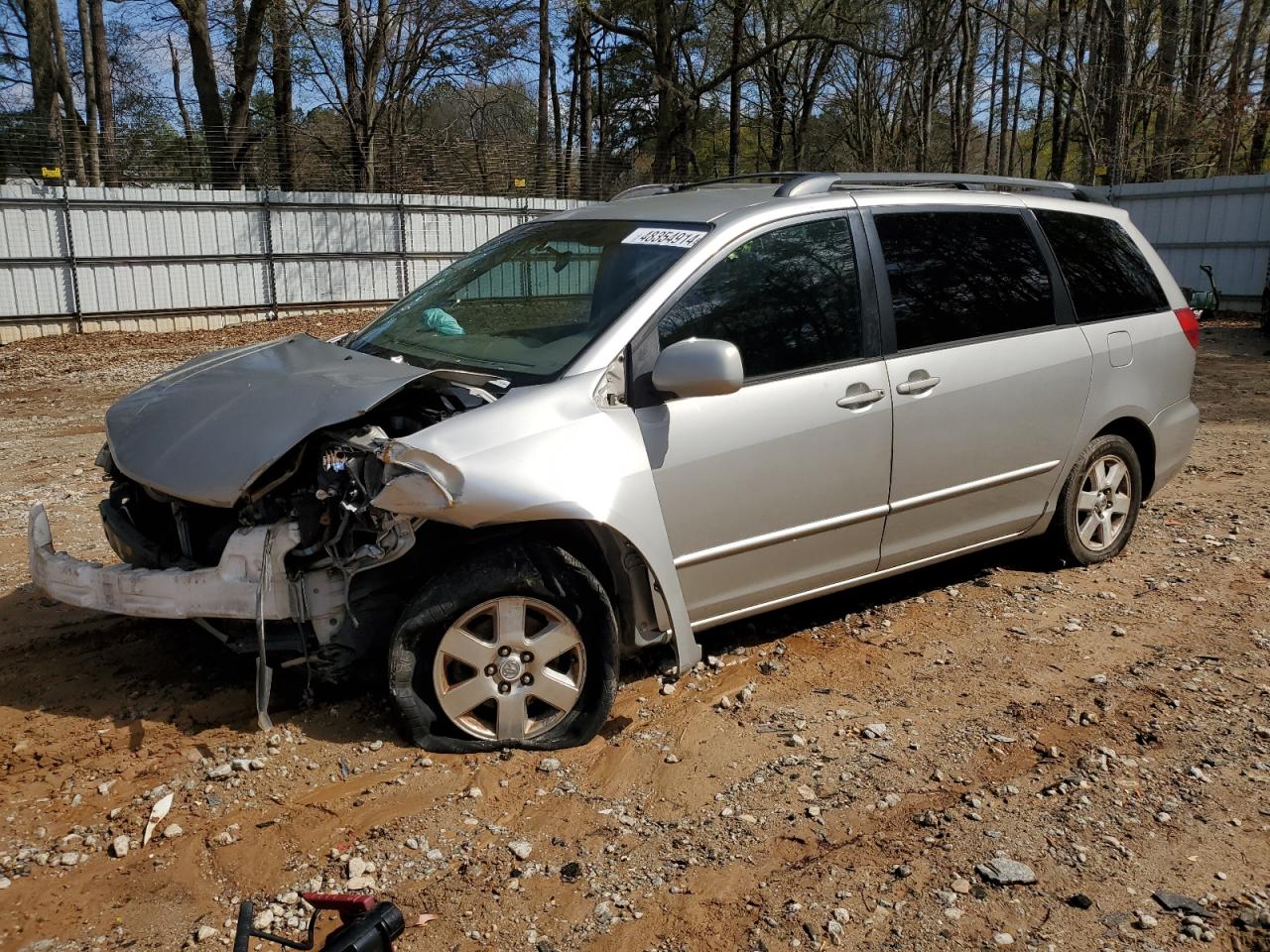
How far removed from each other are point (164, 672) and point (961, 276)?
364 centimetres

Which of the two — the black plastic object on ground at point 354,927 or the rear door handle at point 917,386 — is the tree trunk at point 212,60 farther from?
the black plastic object on ground at point 354,927

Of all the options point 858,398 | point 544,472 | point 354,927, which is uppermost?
point 858,398

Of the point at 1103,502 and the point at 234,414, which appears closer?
the point at 234,414

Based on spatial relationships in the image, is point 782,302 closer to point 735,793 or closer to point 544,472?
point 544,472

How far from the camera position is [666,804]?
127 inches

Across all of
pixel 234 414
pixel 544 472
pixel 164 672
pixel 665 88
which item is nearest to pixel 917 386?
pixel 544 472

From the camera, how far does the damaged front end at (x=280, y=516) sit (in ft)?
10.5

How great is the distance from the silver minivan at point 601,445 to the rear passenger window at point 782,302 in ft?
0.04

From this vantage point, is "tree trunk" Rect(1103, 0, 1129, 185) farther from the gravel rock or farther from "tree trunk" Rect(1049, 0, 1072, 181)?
the gravel rock

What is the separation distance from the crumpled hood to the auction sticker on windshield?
3.35 feet

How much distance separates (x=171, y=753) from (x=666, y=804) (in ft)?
5.37

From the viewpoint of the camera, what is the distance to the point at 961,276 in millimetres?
4473


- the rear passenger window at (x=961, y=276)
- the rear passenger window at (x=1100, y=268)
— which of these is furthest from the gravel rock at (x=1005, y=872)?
the rear passenger window at (x=1100, y=268)

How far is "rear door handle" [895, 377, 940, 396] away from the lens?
4.12 metres
